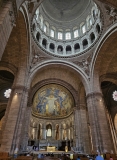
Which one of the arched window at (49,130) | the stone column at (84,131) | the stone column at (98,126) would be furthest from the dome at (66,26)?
the arched window at (49,130)

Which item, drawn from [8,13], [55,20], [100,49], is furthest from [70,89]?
[8,13]

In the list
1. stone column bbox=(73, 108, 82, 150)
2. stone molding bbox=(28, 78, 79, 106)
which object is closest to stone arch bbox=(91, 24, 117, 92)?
stone molding bbox=(28, 78, 79, 106)

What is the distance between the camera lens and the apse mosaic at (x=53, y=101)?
20.4 m

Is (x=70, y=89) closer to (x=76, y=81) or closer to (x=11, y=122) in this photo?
(x=76, y=81)

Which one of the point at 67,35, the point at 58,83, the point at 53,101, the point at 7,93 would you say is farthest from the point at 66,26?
the point at 7,93

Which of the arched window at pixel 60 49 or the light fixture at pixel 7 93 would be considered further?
the arched window at pixel 60 49

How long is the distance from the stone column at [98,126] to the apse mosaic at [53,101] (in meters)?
7.12

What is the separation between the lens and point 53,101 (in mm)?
22797

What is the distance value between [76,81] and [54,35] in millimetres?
8829

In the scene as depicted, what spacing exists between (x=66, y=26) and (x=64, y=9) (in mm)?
3682

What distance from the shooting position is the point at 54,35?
1956 cm

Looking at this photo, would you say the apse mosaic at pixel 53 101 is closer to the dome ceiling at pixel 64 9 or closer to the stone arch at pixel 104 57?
the stone arch at pixel 104 57

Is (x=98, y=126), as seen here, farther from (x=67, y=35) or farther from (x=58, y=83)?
(x=67, y=35)

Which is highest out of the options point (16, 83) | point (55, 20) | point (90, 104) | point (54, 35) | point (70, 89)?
point (55, 20)
